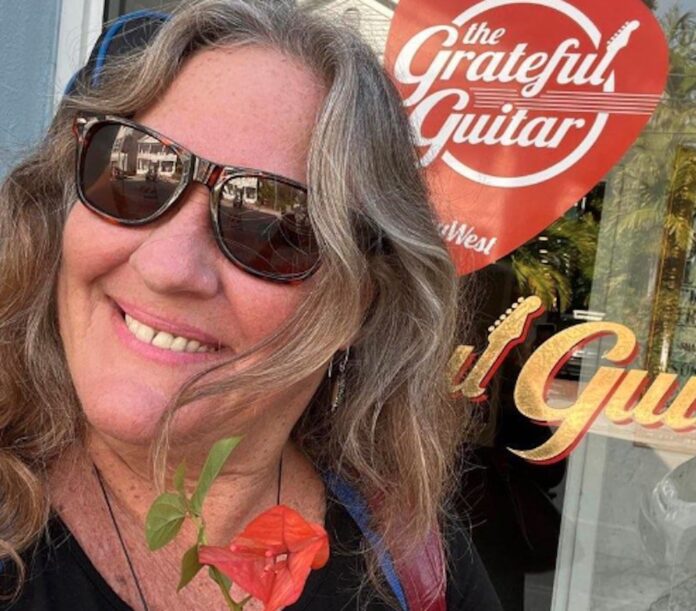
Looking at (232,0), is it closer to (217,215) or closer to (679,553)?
(217,215)

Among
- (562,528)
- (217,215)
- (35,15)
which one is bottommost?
(562,528)

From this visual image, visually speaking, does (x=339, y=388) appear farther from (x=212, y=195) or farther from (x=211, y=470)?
(x=211, y=470)

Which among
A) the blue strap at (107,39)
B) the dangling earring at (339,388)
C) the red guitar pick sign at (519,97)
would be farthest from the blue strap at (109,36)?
the red guitar pick sign at (519,97)

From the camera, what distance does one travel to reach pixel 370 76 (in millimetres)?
1014

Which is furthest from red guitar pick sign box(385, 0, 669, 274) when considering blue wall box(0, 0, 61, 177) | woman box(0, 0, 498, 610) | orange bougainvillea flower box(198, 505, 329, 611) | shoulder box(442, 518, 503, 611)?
orange bougainvillea flower box(198, 505, 329, 611)

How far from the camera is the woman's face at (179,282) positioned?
0.85 m

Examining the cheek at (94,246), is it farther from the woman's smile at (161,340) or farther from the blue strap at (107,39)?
the blue strap at (107,39)

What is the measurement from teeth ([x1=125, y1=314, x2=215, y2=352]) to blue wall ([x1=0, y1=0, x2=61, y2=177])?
1.31m

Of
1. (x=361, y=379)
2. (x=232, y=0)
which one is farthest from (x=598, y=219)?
(x=232, y=0)

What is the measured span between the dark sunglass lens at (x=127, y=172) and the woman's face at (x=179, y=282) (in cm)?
2

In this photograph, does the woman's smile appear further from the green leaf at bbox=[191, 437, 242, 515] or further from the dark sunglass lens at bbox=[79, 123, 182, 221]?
the green leaf at bbox=[191, 437, 242, 515]

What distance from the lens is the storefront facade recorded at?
2336 mm

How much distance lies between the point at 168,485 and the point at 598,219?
1750 mm

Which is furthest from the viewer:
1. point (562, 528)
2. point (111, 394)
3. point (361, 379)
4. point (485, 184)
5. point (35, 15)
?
point (562, 528)
